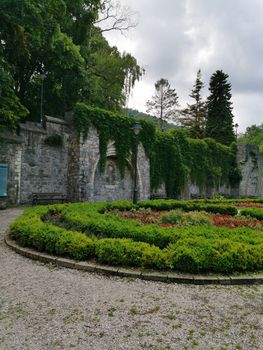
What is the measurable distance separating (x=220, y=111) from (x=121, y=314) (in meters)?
37.4

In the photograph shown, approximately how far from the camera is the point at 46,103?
21.8 meters

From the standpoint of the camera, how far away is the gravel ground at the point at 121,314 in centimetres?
311

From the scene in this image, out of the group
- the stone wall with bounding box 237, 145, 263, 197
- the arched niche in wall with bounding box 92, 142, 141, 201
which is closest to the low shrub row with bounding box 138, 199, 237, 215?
the arched niche in wall with bounding box 92, 142, 141, 201

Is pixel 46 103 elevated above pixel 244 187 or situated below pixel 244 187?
above

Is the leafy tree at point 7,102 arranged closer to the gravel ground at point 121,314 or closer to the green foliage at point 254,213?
the gravel ground at point 121,314

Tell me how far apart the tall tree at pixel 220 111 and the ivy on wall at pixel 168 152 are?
6.31 metres

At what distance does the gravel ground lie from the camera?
311 centimetres

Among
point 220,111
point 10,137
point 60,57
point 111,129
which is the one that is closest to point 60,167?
point 10,137

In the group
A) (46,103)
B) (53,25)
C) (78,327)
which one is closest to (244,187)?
(46,103)

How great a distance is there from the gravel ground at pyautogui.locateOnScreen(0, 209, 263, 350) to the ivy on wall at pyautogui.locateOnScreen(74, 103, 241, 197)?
41.2 feet

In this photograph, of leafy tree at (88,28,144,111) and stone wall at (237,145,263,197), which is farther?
stone wall at (237,145,263,197)

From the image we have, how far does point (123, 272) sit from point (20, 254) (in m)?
2.61

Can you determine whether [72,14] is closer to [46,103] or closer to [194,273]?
[46,103]

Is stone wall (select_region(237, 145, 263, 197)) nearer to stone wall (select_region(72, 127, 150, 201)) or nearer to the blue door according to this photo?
stone wall (select_region(72, 127, 150, 201))
